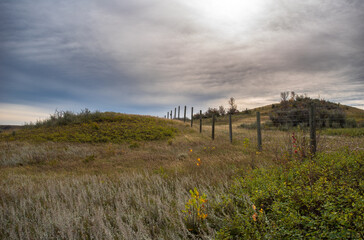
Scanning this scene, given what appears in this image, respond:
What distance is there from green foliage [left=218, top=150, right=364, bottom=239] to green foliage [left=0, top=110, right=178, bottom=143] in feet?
41.1

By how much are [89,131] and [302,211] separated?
17186 mm

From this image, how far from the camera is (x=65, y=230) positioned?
10.5ft

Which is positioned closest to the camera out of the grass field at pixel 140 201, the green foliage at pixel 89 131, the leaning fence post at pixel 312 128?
the grass field at pixel 140 201

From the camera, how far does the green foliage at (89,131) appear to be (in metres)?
15.3

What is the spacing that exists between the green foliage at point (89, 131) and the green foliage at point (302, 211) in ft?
41.1

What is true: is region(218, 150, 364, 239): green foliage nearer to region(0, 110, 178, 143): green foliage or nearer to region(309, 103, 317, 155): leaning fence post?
region(309, 103, 317, 155): leaning fence post

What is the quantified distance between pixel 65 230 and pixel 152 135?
13.2m

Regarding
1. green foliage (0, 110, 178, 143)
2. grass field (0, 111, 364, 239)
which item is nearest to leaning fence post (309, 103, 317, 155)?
grass field (0, 111, 364, 239)

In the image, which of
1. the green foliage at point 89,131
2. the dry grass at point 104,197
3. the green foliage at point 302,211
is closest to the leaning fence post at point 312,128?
the dry grass at point 104,197

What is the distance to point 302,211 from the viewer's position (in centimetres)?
274

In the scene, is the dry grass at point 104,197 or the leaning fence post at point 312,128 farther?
the leaning fence post at point 312,128

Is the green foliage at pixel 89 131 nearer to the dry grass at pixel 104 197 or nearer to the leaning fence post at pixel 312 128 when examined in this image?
the dry grass at pixel 104 197

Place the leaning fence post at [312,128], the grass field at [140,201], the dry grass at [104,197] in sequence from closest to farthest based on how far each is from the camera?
the grass field at [140,201] < the dry grass at [104,197] < the leaning fence post at [312,128]

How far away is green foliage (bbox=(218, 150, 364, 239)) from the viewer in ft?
7.57
